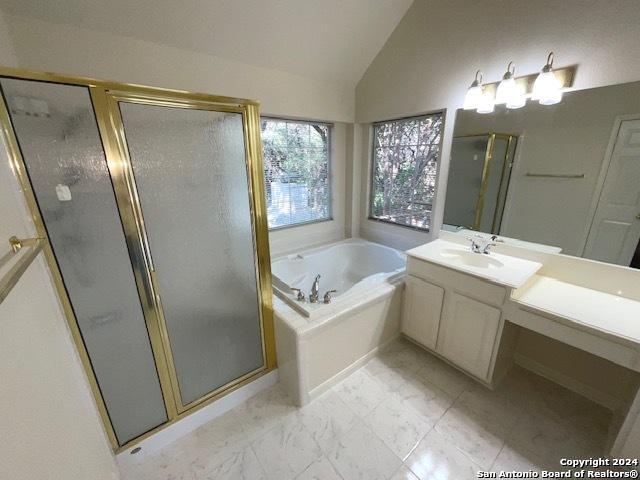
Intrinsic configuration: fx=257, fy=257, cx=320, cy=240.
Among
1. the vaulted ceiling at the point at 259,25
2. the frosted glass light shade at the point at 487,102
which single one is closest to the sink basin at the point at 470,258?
the frosted glass light shade at the point at 487,102

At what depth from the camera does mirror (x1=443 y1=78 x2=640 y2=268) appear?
1.36m

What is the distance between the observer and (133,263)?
3.74 feet

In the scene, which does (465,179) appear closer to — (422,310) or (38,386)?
(422,310)

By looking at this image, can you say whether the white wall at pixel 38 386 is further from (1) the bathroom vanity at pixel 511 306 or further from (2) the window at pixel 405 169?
(2) the window at pixel 405 169

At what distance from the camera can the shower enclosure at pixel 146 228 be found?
919 mm

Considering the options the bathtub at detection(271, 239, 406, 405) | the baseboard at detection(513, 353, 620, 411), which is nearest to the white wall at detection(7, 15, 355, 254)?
the bathtub at detection(271, 239, 406, 405)

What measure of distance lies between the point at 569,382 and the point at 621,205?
46.2 inches

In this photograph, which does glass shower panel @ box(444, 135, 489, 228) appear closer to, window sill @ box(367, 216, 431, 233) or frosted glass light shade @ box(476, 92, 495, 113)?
frosted glass light shade @ box(476, 92, 495, 113)

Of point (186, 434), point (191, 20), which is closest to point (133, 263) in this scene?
point (186, 434)

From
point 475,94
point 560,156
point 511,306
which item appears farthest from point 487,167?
point 511,306

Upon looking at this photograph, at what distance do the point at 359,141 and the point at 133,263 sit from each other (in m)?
2.39

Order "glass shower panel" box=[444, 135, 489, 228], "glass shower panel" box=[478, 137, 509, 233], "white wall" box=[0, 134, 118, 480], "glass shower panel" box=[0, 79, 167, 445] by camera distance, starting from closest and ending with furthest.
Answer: "white wall" box=[0, 134, 118, 480] < "glass shower panel" box=[0, 79, 167, 445] < "glass shower panel" box=[478, 137, 509, 233] < "glass shower panel" box=[444, 135, 489, 228]

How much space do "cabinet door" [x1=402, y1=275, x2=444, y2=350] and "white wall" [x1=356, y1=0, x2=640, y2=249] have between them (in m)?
0.65

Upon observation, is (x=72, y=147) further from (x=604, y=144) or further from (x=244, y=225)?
(x=604, y=144)
